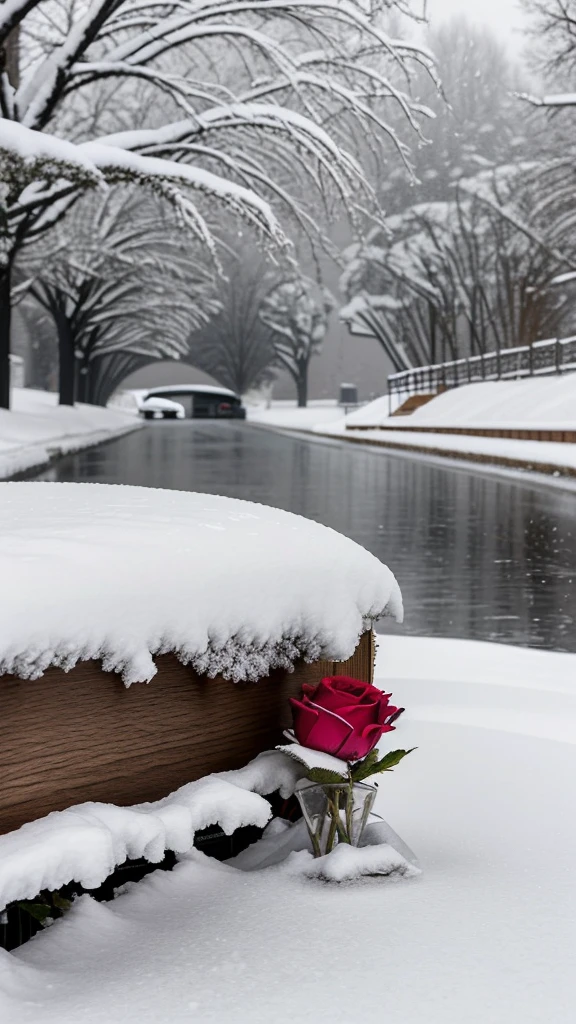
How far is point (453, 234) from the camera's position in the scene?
5116 cm

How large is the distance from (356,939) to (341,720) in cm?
52

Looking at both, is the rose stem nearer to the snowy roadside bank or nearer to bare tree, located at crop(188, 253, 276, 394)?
the snowy roadside bank

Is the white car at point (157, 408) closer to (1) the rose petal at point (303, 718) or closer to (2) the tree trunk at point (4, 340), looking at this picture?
(2) the tree trunk at point (4, 340)

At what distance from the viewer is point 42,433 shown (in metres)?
27.2

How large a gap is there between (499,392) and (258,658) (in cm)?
3572

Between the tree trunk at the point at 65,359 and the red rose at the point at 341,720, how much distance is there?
40.2 m

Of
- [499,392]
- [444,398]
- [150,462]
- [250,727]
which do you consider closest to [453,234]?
[444,398]

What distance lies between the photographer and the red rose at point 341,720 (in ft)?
9.47

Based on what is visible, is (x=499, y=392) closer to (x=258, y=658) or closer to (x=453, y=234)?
(x=453, y=234)

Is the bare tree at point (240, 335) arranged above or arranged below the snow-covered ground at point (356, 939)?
above

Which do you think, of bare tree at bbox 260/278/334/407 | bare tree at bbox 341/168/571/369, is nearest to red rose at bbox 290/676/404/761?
bare tree at bbox 341/168/571/369

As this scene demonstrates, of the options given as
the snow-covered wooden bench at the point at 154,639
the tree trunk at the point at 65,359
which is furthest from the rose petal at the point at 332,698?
the tree trunk at the point at 65,359

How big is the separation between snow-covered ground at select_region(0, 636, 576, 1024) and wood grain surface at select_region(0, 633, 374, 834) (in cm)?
22

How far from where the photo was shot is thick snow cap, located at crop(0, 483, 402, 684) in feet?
8.34
